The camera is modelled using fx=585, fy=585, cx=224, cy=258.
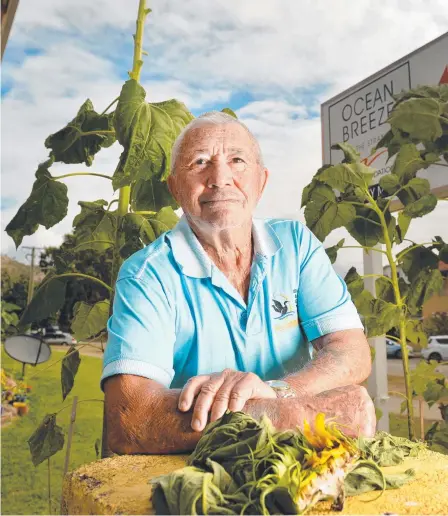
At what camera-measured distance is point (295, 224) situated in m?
1.50

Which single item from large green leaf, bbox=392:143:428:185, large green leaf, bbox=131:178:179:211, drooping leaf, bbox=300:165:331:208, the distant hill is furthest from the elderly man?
the distant hill

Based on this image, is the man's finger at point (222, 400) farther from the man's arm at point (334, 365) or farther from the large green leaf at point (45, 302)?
the large green leaf at point (45, 302)

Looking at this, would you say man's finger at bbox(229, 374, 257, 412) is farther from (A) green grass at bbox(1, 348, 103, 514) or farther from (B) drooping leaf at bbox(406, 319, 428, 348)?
(A) green grass at bbox(1, 348, 103, 514)

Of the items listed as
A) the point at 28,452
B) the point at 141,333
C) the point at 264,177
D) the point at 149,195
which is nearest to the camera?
the point at 141,333

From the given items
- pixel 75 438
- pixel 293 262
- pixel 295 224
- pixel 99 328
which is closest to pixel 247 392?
pixel 293 262

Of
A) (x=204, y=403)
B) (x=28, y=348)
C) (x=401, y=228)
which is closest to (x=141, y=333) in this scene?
(x=204, y=403)

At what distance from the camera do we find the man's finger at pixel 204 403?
0.95 meters

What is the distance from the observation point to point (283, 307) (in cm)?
134

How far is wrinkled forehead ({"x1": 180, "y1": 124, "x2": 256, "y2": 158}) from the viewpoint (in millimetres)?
1314

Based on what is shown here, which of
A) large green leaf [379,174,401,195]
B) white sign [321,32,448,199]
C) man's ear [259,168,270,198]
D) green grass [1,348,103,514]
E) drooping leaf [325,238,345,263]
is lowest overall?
green grass [1,348,103,514]

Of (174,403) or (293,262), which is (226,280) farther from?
(174,403)

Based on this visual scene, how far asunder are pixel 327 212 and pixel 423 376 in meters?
0.71

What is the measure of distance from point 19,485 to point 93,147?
4.02 m

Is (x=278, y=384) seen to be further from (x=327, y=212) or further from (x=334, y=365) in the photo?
(x=327, y=212)
